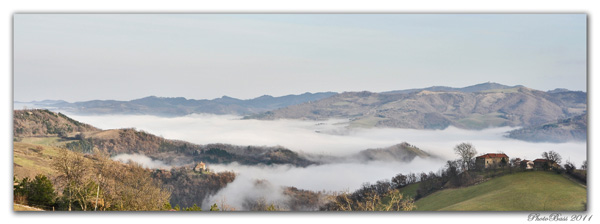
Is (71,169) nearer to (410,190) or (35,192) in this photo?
(35,192)

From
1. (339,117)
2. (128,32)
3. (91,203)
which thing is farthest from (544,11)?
(91,203)

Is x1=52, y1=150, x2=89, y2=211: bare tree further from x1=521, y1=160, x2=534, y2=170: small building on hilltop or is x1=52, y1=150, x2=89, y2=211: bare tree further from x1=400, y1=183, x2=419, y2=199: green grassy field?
x1=521, y1=160, x2=534, y2=170: small building on hilltop

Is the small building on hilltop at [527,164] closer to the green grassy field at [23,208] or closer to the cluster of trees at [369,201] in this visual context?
the cluster of trees at [369,201]

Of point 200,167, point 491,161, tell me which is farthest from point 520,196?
point 200,167

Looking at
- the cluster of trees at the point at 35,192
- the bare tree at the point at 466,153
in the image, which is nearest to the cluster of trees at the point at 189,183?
the cluster of trees at the point at 35,192
